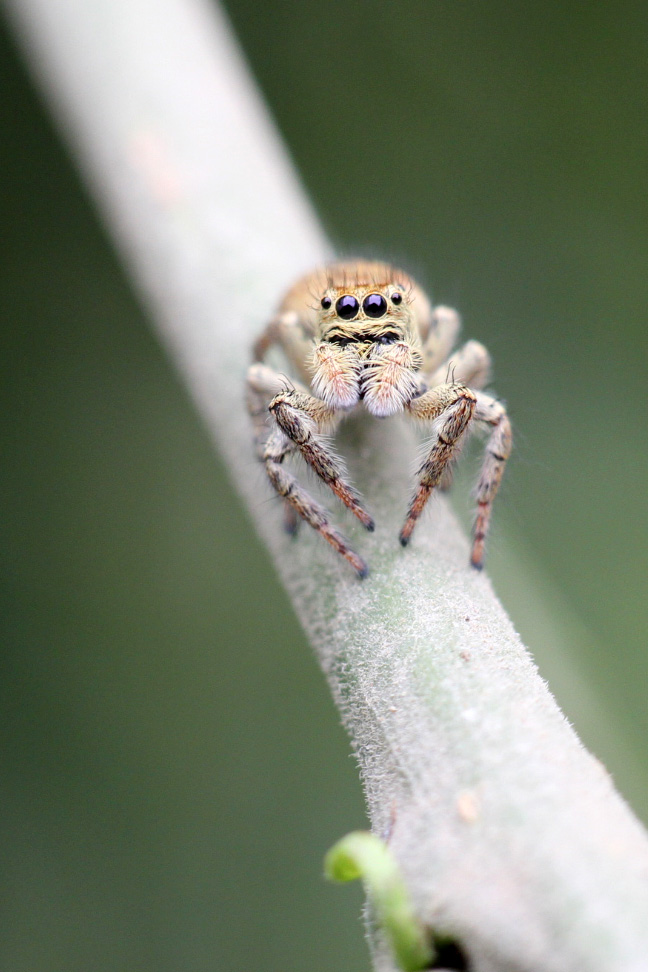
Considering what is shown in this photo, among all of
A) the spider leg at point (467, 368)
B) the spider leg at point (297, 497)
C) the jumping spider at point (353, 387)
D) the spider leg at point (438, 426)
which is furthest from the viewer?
the spider leg at point (467, 368)

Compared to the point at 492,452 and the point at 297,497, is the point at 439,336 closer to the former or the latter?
the point at 492,452

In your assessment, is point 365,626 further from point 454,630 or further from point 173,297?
point 173,297

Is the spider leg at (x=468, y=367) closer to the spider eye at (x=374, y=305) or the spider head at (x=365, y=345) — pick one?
the spider head at (x=365, y=345)

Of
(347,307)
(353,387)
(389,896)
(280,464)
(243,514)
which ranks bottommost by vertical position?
(389,896)

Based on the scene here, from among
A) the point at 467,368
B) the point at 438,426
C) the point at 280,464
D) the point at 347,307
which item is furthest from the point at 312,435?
the point at 467,368

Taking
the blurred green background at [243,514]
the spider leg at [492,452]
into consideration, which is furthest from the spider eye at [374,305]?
the blurred green background at [243,514]

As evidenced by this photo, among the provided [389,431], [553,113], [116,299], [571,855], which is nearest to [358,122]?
[553,113]

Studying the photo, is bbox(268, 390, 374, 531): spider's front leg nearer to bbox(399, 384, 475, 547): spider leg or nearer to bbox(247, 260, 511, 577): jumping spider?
bbox(247, 260, 511, 577): jumping spider
